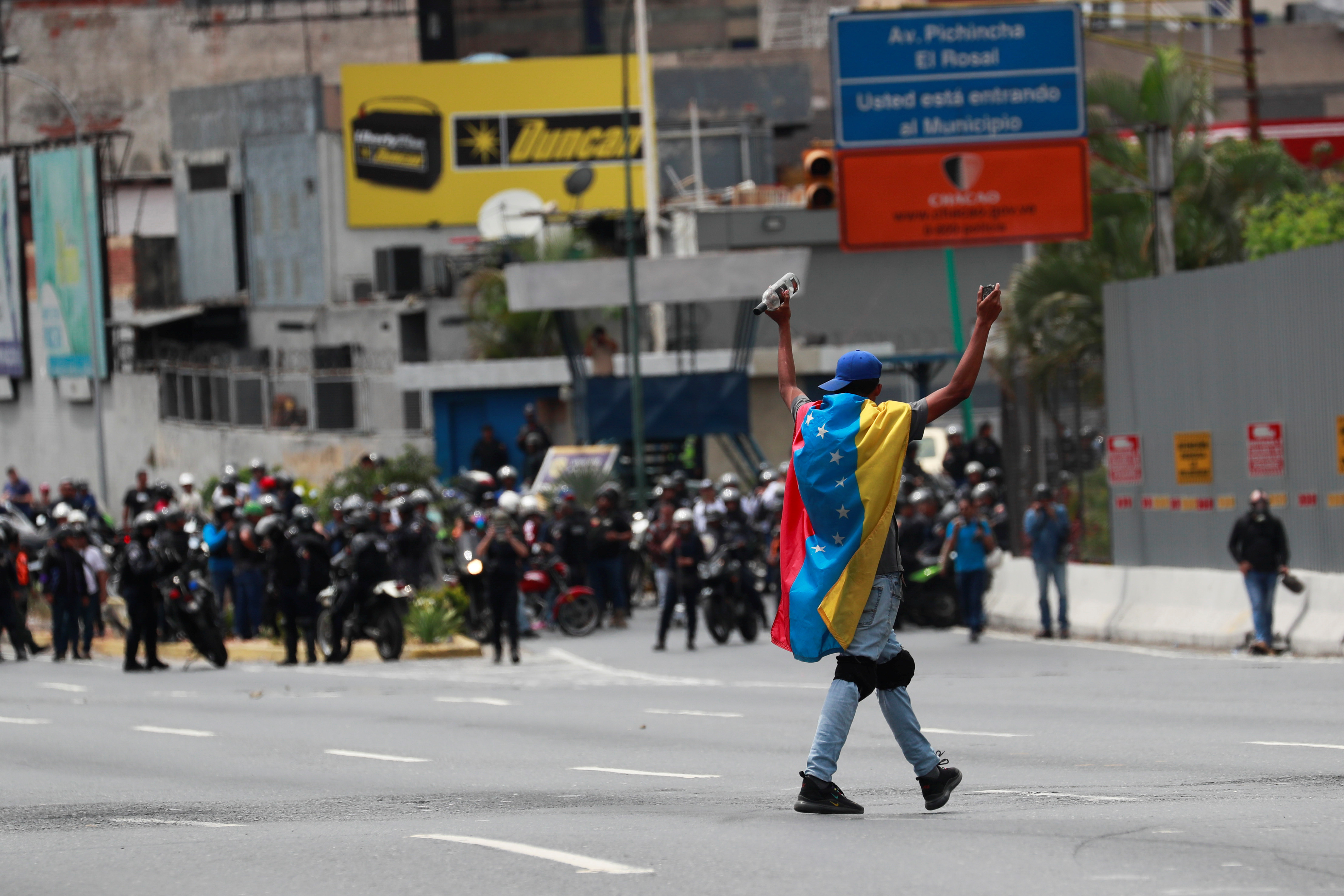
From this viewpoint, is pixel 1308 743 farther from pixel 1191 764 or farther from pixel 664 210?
pixel 664 210

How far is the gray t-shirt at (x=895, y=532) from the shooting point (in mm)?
8141

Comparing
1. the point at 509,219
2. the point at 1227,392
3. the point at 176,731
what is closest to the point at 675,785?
the point at 176,731

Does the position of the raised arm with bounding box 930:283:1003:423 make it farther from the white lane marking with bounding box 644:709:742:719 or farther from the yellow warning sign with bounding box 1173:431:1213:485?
the yellow warning sign with bounding box 1173:431:1213:485

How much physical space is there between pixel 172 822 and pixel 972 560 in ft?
49.2

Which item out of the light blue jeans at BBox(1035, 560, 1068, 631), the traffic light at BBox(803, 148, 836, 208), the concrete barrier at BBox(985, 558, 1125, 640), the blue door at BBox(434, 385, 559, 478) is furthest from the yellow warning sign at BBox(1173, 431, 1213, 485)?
the blue door at BBox(434, 385, 559, 478)

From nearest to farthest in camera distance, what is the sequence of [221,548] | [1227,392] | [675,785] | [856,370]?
[856,370], [675,785], [1227,392], [221,548]

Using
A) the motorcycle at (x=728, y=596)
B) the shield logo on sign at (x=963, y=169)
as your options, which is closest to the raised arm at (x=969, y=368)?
the motorcycle at (x=728, y=596)

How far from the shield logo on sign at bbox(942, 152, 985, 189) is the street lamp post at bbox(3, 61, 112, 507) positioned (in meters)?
24.0

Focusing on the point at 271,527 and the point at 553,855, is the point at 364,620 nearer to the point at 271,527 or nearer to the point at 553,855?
the point at 271,527

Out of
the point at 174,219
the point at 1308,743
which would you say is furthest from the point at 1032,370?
the point at 174,219

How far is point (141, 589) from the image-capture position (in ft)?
74.6

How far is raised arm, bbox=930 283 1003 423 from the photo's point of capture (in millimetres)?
8031

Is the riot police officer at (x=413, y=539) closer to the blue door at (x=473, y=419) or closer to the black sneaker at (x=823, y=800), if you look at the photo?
the blue door at (x=473, y=419)

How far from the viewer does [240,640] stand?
26719mm
